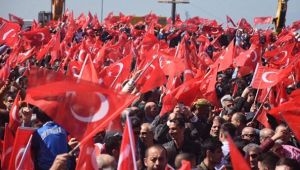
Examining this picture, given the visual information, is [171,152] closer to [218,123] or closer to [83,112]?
[218,123]

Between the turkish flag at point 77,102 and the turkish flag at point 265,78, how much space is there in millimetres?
4538

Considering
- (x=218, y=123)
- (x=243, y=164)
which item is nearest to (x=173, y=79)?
(x=218, y=123)

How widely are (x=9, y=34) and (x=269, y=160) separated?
9.24m

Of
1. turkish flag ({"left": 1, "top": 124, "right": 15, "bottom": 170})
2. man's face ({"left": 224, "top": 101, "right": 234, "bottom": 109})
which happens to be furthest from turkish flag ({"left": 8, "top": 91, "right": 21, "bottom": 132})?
man's face ({"left": 224, "top": 101, "right": 234, "bottom": 109})

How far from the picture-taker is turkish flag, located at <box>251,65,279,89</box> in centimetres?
900

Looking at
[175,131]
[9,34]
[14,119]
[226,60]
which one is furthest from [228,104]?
[9,34]

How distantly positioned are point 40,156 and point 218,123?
2.33 metres

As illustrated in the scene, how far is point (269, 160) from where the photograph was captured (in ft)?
17.9

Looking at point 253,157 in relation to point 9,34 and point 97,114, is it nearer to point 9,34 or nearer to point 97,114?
point 97,114

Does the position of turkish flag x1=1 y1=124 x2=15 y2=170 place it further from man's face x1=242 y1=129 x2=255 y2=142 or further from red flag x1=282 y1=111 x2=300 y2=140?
man's face x1=242 y1=129 x2=255 y2=142

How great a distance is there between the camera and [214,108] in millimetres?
9648

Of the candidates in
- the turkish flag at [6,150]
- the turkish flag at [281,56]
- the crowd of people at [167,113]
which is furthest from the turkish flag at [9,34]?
the turkish flag at [6,150]

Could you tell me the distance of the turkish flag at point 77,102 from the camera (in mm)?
4660

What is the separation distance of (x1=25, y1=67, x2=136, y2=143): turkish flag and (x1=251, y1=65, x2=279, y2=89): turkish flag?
454 cm
